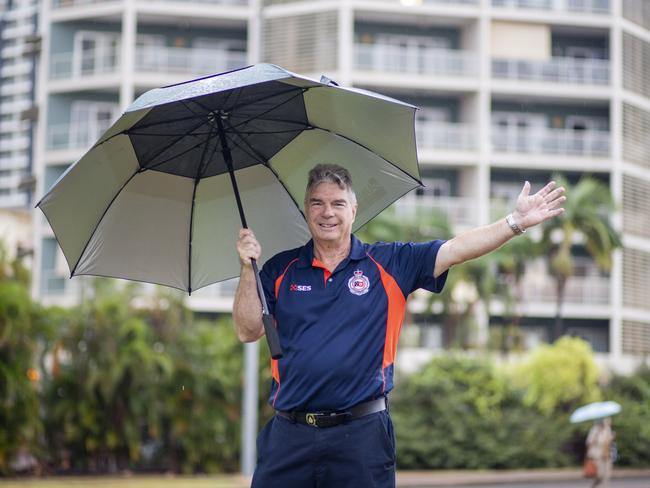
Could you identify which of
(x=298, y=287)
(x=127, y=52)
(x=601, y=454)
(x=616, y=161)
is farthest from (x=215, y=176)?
(x=616, y=161)

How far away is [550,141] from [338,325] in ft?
145

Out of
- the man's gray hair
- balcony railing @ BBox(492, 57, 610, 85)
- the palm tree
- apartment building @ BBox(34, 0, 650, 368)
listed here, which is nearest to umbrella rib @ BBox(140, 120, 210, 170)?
the man's gray hair

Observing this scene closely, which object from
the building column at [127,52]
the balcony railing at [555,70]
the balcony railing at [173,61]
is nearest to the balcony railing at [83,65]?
the building column at [127,52]

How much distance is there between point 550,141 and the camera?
1886 inches

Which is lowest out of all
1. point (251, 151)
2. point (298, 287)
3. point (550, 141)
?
point (298, 287)

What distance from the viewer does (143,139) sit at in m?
5.78

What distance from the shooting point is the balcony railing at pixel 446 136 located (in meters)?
46.9

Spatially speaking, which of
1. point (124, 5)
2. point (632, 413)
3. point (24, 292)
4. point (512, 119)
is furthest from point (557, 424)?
point (124, 5)

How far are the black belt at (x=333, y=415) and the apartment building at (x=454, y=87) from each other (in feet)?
134

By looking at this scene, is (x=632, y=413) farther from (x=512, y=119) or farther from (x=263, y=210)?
(x=263, y=210)

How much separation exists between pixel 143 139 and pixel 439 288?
170cm

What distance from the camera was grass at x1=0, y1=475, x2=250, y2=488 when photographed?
64.9 ft

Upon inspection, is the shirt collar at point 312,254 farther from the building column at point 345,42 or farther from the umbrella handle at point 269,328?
the building column at point 345,42

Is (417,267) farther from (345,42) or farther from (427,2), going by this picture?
(427,2)
